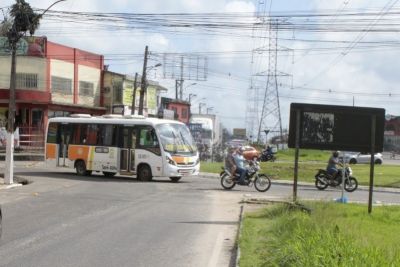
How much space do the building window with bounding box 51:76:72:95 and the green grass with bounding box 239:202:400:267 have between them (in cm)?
3632

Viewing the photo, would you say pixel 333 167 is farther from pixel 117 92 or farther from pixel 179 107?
pixel 179 107

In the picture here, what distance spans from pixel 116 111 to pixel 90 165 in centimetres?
2631

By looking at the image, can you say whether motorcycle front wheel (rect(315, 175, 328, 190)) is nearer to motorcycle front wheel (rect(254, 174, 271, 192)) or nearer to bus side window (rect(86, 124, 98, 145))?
motorcycle front wheel (rect(254, 174, 271, 192))

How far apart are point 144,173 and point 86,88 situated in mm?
28206

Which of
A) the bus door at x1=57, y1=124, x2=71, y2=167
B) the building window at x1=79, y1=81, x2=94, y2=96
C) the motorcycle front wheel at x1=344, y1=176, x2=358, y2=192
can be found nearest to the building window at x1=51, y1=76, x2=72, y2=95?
the building window at x1=79, y1=81, x2=94, y2=96

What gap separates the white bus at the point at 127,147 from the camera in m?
26.6

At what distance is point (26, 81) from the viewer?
46.5 meters

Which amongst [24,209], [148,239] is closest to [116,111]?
[24,209]

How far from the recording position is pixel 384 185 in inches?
1209

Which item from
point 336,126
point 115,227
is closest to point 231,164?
point 336,126

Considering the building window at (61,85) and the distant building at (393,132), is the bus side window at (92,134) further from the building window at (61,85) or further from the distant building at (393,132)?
the distant building at (393,132)

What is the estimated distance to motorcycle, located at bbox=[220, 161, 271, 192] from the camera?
78.0 feet

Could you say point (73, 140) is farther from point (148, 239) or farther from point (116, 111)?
point (116, 111)

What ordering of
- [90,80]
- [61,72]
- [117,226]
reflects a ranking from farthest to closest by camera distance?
[90,80] → [61,72] → [117,226]
